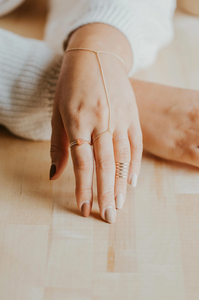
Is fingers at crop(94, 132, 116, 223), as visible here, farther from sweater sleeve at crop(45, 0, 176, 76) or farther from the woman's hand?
sweater sleeve at crop(45, 0, 176, 76)

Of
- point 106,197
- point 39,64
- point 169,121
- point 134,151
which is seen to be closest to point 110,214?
point 106,197

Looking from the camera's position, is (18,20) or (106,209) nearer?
(106,209)

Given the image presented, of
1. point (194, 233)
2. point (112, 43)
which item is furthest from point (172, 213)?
point (112, 43)

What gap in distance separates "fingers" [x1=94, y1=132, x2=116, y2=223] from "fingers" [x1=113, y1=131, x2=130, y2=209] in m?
0.02

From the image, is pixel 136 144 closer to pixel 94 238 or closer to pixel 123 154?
pixel 123 154

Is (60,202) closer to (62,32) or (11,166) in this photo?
(11,166)

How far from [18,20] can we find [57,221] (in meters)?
1.06

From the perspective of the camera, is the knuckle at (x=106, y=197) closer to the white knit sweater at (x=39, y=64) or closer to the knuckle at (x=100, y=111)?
the knuckle at (x=100, y=111)

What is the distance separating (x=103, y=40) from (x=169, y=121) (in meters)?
0.28

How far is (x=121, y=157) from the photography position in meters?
0.60

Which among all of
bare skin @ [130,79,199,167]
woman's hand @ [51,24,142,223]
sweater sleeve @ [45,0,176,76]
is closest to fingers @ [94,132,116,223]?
woman's hand @ [51,24,142,223]

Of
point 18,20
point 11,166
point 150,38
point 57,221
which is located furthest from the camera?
point 18,20

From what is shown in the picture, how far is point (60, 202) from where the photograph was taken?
63 centimetres

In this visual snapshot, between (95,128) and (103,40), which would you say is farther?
(103,40)
